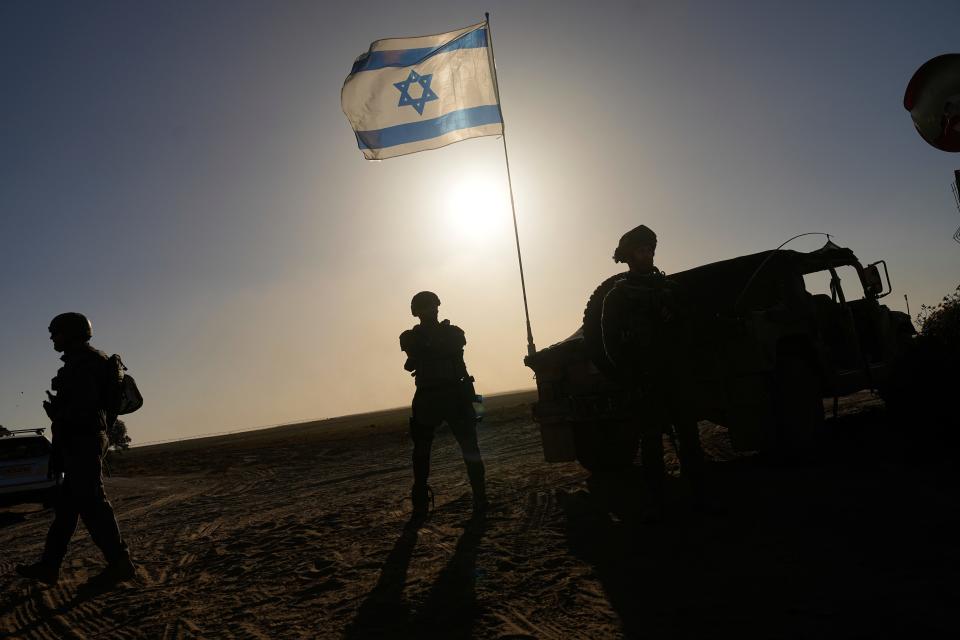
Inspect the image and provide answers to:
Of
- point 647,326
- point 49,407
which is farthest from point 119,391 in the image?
point 647,326

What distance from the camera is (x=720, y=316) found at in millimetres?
5367

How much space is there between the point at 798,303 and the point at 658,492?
273 centimetres

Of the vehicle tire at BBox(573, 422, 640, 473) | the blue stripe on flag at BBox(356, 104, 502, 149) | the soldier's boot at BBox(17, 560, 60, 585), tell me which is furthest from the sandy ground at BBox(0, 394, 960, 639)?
the blue stripe on flag at BBox(356, 104, 502, 149)

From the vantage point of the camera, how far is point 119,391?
470cm

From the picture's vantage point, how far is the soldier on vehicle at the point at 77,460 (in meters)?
4.43

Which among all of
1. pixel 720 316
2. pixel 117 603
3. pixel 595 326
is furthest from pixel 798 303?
pixel 117 603

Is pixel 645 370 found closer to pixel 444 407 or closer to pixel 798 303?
pixel 444 407

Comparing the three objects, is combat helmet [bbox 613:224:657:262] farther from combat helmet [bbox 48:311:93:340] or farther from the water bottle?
combat helmet [bbox 48:311:93:340]

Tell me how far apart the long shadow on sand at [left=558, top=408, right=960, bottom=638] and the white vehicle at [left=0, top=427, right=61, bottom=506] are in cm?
998

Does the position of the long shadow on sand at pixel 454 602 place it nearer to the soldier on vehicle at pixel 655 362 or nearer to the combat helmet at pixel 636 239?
the soldier on vehicle at pixel 655 362

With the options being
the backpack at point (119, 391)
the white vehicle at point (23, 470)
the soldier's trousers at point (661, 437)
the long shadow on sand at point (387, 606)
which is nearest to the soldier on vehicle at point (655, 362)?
the soldier's trousers at point (661, 437)

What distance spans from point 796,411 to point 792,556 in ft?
8.84

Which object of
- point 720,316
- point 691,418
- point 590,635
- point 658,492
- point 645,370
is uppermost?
point 720,316

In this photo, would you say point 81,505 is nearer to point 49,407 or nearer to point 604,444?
point 49,407
